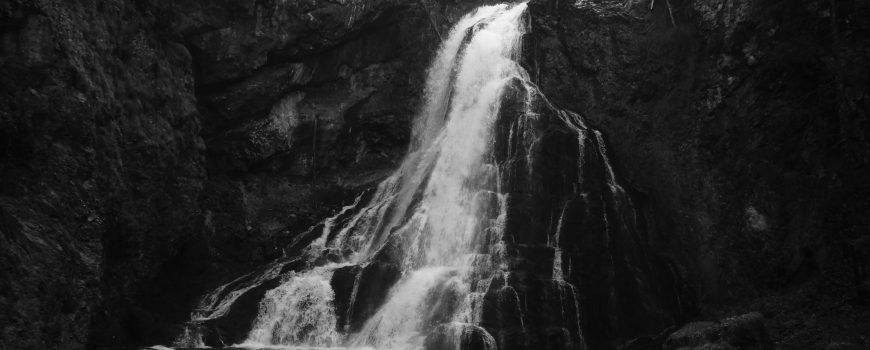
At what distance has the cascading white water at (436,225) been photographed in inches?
756

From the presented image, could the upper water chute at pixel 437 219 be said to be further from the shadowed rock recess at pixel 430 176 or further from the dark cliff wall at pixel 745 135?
the dark cliff wall at pixel 745 135

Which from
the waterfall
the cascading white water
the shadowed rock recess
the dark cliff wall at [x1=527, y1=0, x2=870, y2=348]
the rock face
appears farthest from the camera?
the cascading white water

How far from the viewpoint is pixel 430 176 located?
85.7 feet

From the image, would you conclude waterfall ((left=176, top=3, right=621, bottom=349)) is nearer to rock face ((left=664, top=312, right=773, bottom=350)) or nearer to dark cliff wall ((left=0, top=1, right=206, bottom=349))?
dark cliff wall ((left=0, top=1, right=206, bottom=349))

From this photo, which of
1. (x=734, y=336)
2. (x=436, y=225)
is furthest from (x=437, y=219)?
(x=734, y=336)

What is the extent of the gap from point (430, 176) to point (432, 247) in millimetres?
4837

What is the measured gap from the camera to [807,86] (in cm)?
1947

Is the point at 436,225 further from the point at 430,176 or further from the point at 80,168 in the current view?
the point at 80,168

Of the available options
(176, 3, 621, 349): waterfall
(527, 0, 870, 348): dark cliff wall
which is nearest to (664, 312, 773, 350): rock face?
(527, 0, 870, 348): dark cliff wall

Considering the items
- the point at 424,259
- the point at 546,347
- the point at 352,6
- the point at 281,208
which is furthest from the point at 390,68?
the point at 546,347

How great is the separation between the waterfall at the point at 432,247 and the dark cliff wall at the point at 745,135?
2.61 m

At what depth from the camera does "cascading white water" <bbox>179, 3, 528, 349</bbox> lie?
19203 millimetres

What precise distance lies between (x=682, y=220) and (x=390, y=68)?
15.6 m

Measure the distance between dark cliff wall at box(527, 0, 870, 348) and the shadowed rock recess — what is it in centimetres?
9
